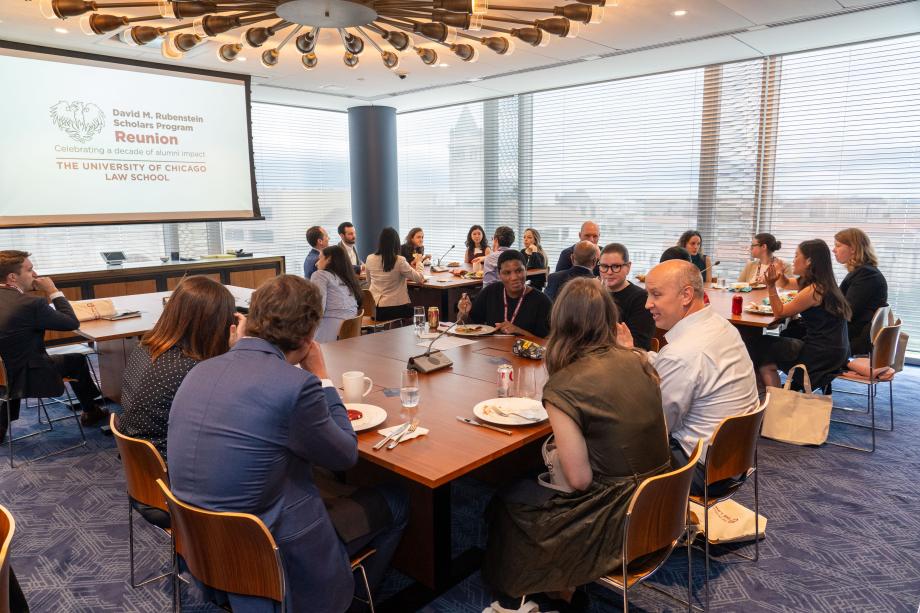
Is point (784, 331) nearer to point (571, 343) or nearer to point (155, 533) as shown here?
point (571, 343)

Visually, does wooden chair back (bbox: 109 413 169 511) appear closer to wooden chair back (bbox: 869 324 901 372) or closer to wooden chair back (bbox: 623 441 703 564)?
wooden chair back (bbox: 623 441 703 564)

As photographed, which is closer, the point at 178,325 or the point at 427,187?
the point at 178,325

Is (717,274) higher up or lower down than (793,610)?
higher up

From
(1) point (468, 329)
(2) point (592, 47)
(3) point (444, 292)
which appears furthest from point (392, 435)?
(2) point (592, 47)

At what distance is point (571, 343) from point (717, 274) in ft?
19.2

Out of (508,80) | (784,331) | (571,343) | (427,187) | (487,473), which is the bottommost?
(487,473)

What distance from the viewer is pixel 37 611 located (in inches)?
98.4

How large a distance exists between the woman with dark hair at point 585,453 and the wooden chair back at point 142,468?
1206mm

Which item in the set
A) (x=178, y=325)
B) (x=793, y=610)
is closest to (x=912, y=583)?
(x=793, y=610)

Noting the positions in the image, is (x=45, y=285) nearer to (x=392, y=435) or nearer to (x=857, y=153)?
(x=392, y=435)

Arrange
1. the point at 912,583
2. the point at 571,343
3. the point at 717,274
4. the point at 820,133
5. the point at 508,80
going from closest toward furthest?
the point at 571,343, the point at 912,583, the point at 820,133, the point at 717,274, the point at 508,80

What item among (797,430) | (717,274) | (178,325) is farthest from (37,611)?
(717,274)

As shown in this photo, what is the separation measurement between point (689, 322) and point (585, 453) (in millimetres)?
855

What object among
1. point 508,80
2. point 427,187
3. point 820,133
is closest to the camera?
point 820,133
